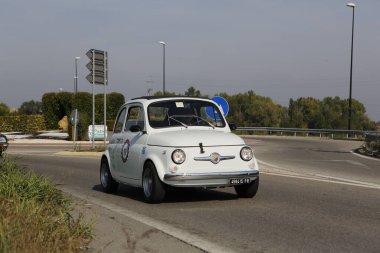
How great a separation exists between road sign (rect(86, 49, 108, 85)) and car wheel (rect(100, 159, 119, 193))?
1427 cm

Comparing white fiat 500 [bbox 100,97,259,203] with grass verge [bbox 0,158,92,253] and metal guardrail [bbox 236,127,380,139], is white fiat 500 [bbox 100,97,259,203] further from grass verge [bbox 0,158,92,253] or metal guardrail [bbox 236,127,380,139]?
metal guardrail [bbox 236,127,380,139]

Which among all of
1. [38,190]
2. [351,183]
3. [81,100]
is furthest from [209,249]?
[81,100]

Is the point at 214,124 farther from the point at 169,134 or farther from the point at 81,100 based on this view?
the point at 81,100

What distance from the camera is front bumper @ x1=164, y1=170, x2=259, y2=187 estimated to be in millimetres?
8398

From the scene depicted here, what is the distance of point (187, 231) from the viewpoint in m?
6.74

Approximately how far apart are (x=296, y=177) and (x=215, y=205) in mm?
5115

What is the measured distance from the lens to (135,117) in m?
10.3

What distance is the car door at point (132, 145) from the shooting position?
30.9ft

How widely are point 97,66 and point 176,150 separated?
17476mm

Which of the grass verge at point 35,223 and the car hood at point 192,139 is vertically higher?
the car hood at point 192,139

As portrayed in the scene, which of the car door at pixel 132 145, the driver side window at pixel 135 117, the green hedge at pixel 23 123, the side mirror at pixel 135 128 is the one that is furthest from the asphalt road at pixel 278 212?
the green hedge at pixel 23 123

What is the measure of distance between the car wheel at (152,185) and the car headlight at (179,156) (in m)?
0.45

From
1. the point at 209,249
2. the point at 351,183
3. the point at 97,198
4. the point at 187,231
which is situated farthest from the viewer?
the point at 351,183

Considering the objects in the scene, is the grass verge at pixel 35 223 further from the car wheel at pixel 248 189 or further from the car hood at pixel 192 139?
the car wheel at pixel 248 189
